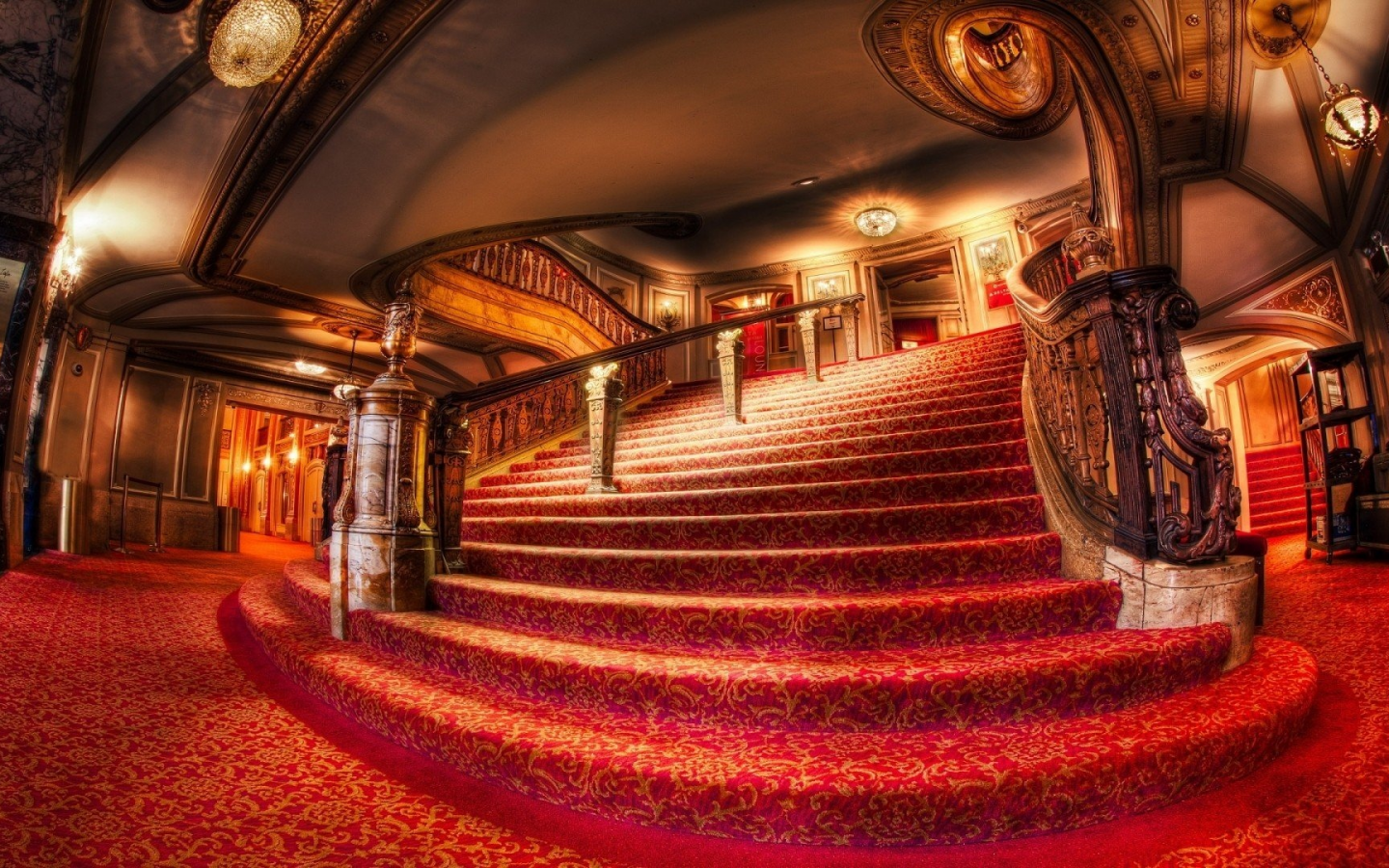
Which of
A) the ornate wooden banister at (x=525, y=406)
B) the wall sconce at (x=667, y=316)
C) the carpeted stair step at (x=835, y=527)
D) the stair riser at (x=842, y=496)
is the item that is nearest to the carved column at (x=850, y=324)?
the ornate wooden banister at (x=525, y=406)

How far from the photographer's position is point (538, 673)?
1.91m

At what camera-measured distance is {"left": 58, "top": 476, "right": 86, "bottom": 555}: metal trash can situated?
6.49m

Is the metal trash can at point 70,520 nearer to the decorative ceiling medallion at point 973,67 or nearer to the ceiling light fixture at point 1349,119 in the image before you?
the decorative ceiling medallion at point 973,67

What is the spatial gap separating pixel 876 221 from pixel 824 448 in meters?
7.80

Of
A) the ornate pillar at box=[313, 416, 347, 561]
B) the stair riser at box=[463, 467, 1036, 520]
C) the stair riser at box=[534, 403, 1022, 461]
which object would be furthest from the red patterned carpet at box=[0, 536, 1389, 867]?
the ornate pillar at box=[313, 416, 347, 561]

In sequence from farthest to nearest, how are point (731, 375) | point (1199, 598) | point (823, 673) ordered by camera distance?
point (731, 375) → point (1199, 598) → point (823, 673)

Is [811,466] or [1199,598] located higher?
[811,466]

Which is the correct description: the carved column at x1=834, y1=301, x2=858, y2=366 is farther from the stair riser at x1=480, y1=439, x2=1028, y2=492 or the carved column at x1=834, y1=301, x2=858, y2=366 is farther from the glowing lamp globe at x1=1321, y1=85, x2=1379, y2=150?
the glowing lamp globe at x1=1321, y1=85, x2=1379, y2=150

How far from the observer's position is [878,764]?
1.36m

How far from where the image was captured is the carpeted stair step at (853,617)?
6.28ft

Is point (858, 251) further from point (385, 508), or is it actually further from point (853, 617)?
point (853, 617)

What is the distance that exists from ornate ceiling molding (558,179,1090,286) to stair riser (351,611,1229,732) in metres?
10.1

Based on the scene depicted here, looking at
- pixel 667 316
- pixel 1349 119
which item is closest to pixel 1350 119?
pixel 1349 119

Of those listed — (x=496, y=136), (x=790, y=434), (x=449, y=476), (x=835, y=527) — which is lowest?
(x=835, y=527)
